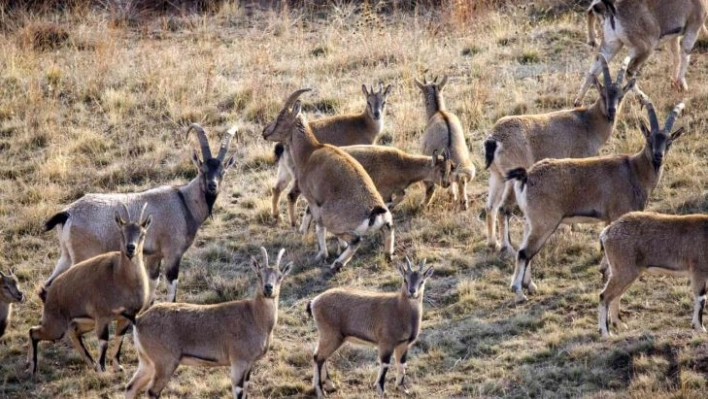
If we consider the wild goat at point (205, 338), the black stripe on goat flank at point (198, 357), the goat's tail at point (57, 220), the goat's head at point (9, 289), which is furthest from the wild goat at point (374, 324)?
the goat's head at point (9, 289)

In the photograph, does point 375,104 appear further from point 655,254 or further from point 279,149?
point 655,254

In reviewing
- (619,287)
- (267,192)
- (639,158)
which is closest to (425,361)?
(619,287)

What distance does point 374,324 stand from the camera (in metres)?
12.5

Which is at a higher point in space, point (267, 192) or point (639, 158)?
point (639, 158)

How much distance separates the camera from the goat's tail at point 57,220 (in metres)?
14.0

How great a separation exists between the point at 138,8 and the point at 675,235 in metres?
14.4

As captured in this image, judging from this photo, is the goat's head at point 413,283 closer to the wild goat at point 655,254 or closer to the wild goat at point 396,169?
the wild goat at point 655,254

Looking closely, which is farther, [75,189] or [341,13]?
[341,13]

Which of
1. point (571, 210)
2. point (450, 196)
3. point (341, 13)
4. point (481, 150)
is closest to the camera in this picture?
point (571, 210)

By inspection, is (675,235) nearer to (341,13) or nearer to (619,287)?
(619,287)

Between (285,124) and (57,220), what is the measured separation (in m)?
3.71

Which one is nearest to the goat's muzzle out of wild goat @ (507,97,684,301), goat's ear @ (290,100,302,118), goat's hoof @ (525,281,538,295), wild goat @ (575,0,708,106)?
wild goat @ (507,97,684,301)

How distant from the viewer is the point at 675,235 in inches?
520

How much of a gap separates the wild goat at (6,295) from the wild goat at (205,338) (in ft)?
7.20
